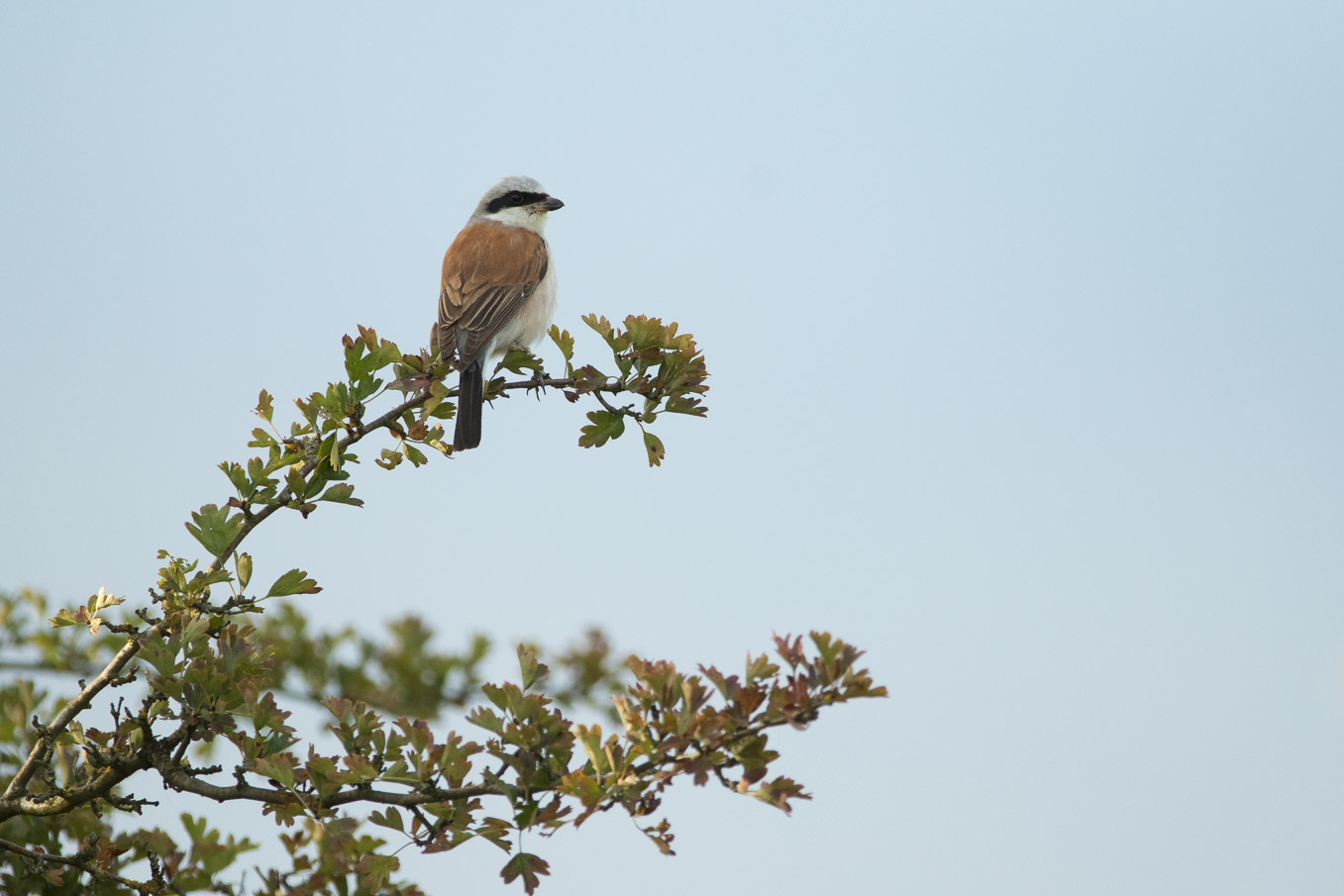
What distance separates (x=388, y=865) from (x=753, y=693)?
0.97 meters

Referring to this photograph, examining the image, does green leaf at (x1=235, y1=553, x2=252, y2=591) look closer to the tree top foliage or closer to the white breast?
the tree top foliage

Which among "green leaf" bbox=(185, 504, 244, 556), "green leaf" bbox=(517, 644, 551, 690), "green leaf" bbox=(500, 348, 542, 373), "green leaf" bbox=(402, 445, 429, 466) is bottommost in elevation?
"green leaf" bbox=(517, 644, 551, 690)

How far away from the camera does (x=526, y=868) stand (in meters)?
2.44

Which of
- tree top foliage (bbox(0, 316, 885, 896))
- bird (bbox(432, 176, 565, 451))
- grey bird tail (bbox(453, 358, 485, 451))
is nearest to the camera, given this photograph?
tree top foliage (bbox(0, 316, 885, 896))

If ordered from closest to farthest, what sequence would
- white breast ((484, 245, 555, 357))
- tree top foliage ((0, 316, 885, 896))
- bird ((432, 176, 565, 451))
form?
tree top foliage ((0, 316, 885, 896)), bird ((432, 176, 565, 451)), white breast ((484, 245, 555, 357))

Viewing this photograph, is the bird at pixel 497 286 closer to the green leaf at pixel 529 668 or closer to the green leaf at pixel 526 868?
the green leaf at pixel 529 668

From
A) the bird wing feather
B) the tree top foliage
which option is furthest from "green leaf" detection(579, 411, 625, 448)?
the bird wing feather

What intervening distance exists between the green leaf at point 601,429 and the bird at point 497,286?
1584 mm

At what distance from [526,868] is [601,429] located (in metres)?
1.30

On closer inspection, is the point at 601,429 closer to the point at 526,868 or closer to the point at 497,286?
the point at 526,868

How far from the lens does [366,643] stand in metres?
5.56

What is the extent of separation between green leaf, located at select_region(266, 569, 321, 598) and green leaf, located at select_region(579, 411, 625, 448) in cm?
85

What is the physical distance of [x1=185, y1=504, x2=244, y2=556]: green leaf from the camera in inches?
120

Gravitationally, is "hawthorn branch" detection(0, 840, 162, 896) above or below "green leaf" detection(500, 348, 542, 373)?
below
